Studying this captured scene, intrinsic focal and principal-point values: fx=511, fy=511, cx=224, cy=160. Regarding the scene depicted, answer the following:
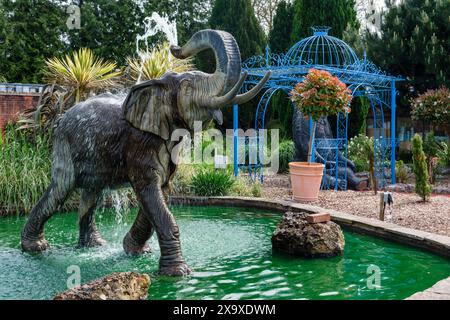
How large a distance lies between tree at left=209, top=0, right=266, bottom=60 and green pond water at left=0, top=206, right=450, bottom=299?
40.4 feet

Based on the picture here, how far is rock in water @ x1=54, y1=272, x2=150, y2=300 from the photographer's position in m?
3.17

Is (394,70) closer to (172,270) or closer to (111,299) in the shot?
(172,270)

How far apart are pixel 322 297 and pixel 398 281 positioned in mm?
905

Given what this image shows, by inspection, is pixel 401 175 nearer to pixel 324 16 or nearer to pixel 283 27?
pixel 324 16

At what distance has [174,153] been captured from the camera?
459 centimetres

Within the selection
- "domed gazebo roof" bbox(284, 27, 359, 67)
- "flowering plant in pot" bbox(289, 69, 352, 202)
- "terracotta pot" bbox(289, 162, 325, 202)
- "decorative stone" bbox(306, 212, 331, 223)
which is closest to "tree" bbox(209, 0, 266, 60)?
"domed gazebo roof" bbox(284, 27, 359, 67)

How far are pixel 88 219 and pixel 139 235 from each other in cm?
70

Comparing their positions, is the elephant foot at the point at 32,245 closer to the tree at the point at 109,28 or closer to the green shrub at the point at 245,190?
the green shrub at the point at 245,190

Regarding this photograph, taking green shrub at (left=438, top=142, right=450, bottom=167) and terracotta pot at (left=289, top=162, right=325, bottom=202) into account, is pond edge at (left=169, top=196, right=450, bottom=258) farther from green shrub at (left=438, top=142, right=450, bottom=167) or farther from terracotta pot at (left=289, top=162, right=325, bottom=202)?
green shrub at (left=438, top=142, right=450, bottom=167)

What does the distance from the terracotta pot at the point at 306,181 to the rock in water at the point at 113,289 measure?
508 centimetres

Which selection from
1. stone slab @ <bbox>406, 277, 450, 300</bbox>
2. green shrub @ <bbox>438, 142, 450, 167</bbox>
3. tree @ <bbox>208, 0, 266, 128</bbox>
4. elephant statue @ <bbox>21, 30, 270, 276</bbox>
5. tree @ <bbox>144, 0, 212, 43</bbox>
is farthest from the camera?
tree @ <bbox>144, 0, 212, 43</bbox>

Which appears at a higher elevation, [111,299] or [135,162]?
[135,162]

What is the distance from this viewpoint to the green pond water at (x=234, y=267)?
4.09 m
